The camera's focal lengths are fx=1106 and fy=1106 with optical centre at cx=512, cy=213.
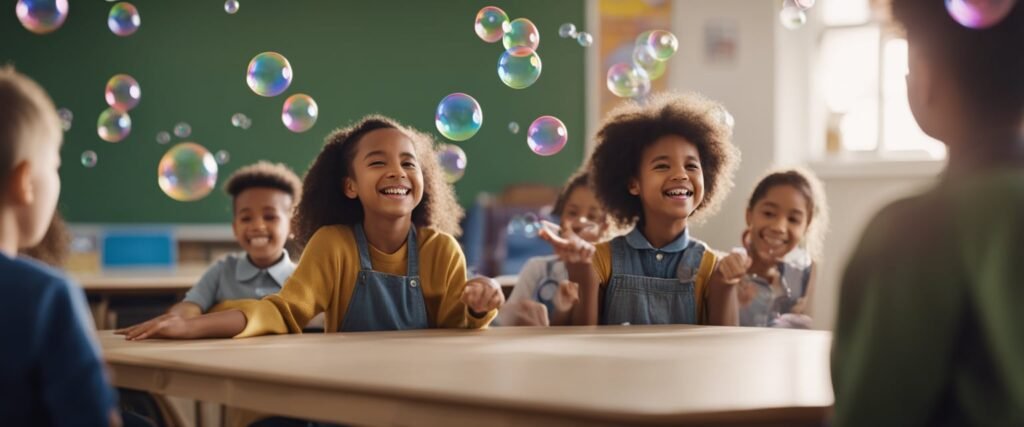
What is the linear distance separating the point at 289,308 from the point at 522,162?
14.9 feet

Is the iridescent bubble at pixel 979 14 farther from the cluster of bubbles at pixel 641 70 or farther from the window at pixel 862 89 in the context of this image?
the window at pixel 862 89

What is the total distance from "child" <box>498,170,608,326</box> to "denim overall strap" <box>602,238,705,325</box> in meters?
0.11

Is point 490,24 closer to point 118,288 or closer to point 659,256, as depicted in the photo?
point 659,256

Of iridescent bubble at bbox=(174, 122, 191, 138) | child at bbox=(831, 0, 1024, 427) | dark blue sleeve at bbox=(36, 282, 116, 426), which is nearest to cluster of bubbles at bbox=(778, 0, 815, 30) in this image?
child at bbox=(831, 0, 1024, 427)

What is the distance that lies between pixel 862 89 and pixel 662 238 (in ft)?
12.9

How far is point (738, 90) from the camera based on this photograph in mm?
→ 6055

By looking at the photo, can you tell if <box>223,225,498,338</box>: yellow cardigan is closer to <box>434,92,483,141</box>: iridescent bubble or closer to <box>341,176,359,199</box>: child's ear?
<box>341,176,359,199</box>: child's ear

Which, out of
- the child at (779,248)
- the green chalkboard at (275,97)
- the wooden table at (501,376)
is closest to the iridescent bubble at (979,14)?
the wooden table at (501,376)

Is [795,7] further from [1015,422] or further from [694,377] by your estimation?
[1015,422]

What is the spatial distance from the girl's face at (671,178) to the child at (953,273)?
1.37 meters

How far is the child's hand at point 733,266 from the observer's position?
2162 mm

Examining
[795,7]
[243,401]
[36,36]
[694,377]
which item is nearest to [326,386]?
[243,401]

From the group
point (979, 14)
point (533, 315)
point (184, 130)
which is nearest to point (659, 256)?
point (533, 315)

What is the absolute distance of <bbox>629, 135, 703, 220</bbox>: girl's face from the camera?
2.37 m
